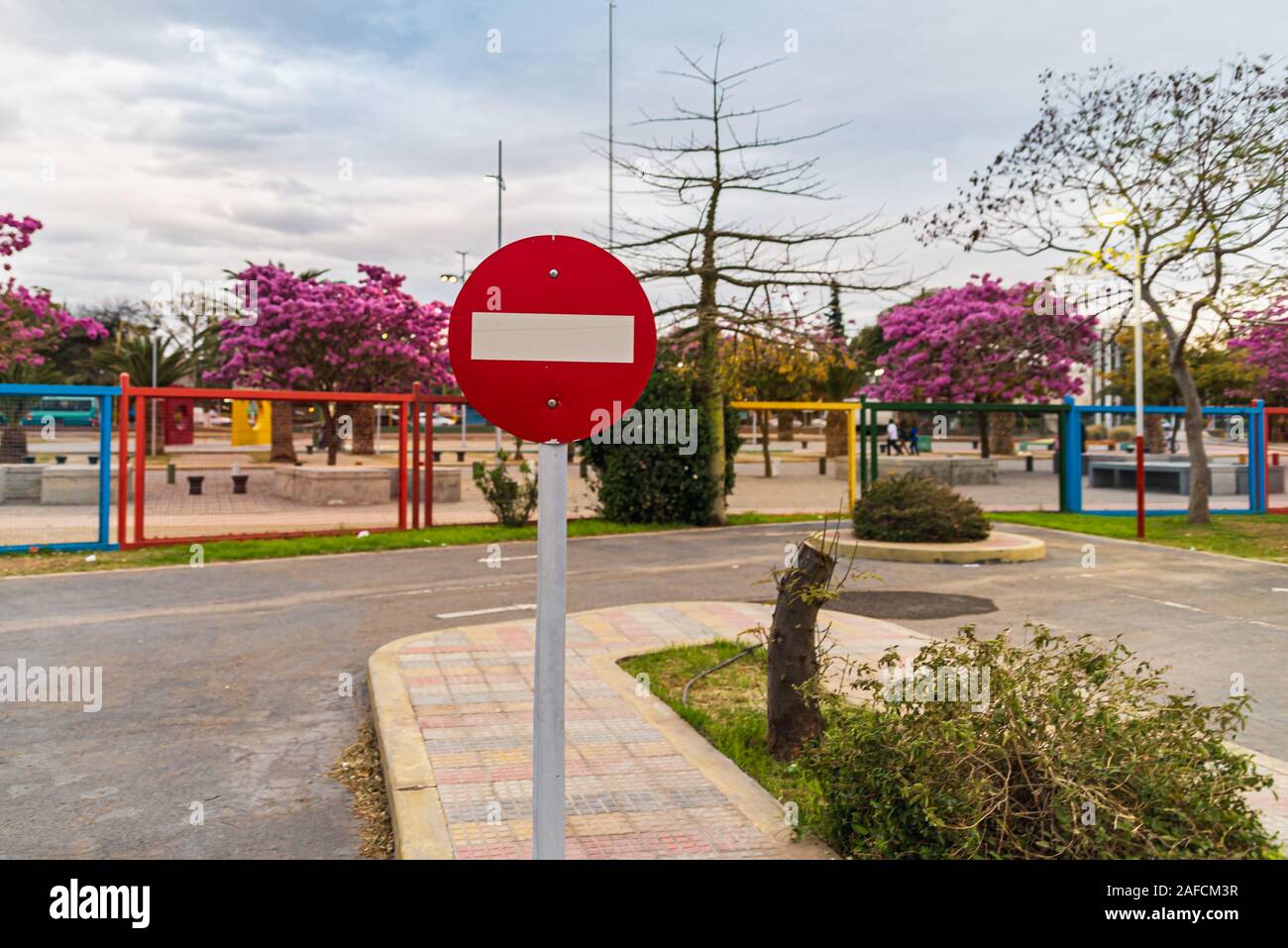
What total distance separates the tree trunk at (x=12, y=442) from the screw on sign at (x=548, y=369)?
607 inches

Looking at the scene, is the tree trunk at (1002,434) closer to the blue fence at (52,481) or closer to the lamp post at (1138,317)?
the lamp post at (1138,317)

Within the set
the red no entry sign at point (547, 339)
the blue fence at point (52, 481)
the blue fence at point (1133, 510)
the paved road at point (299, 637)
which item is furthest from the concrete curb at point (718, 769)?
the blue fence at point (1133, 510)

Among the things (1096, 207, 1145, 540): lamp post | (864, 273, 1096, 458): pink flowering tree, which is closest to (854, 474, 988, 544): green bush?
(1096, 207, 1145, 540): lamp post

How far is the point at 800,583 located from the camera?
16.3 ft

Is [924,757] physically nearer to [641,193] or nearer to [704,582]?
[704,582]

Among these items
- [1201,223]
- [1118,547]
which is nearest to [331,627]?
[1118,547]

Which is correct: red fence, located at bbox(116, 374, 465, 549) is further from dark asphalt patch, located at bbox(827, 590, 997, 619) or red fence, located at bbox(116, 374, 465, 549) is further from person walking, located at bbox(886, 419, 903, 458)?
person walking, located at bbox(886, 419, 903, 458)

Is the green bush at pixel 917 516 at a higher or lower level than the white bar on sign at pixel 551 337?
lower

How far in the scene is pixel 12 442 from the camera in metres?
16.7

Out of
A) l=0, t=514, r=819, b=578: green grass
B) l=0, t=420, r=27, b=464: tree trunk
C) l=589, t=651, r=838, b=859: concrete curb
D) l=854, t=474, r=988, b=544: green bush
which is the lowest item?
l=589, t=651, r=838, b=859: concrete curb

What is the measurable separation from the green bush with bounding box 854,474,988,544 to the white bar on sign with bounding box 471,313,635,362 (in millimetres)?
11264

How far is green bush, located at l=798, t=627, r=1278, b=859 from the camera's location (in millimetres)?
3234

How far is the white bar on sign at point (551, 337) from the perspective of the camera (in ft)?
9.32

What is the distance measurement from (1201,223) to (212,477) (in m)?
20.0
